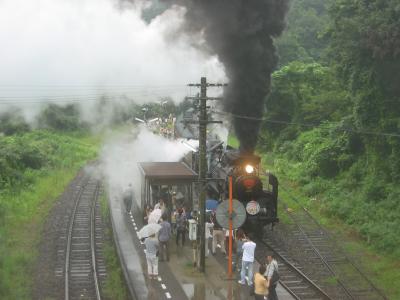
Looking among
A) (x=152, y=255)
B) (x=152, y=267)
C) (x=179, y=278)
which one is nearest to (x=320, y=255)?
(x=179, y=278)

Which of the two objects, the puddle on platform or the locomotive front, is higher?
the locomotive front

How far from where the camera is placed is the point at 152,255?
1423 centimetres

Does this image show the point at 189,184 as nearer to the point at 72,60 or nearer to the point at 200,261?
the point at 200,261

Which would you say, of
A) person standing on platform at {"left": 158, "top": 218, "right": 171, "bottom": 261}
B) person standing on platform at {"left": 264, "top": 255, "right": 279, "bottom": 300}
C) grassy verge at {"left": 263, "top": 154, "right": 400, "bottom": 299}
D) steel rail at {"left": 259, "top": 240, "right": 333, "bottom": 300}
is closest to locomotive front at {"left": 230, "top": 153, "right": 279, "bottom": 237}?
steel rail at {"left": 259, "top": 240, "right": 333, "bottom": 300}

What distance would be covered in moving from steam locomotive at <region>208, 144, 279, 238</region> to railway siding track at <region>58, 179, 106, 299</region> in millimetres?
4332

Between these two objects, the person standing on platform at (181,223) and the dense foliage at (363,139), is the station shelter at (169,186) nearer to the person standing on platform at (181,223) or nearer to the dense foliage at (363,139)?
the person standing on platform at (181,223)

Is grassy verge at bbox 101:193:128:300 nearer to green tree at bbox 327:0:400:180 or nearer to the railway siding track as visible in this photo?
the railway siding track

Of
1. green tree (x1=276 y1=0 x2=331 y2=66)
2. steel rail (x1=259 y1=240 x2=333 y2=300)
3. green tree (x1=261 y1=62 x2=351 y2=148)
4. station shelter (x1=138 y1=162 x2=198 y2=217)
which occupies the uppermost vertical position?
green tree (x1=276 y1=0 x2=331 y2=66)

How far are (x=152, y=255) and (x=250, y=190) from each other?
444 centimetres

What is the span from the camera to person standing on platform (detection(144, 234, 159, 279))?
14172 mm

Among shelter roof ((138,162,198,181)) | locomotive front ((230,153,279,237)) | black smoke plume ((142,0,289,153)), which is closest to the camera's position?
locomotive front ((230,153,279,237))

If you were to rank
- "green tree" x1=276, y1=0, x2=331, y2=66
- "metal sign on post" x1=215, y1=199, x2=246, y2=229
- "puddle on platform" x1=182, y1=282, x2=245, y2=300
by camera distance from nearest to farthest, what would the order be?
"puddle on platform" x1=182, y1=282, x2=245, y2=300
"metal sign on post" x1=215, y1=199, x2=246, y2=229
"green tree" x1=276, y1=0, x2=331, y2=66

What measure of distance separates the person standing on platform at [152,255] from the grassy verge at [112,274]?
724 millimetres

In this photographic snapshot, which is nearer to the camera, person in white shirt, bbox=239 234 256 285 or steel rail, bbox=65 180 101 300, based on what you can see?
person in white shirt, bbox=239 234 256 285
